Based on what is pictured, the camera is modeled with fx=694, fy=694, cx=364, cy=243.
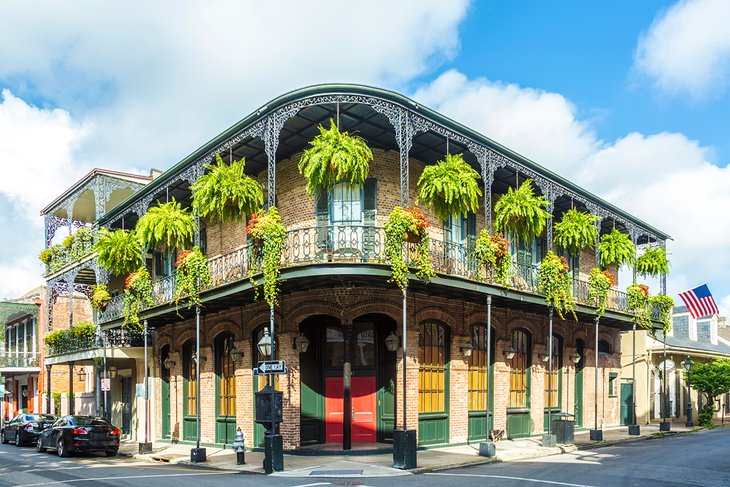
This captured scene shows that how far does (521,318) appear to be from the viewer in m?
22.2

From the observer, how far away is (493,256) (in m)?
18.8

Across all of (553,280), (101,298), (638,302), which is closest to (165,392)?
(101,298)

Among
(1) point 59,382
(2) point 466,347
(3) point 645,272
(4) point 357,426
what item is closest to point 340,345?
(4) point 357,426

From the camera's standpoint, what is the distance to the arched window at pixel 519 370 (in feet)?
71.6

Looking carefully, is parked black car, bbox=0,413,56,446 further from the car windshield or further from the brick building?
the brick building

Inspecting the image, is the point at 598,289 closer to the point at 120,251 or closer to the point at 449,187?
the point at 449,187

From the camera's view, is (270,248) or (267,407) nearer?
(267,407)

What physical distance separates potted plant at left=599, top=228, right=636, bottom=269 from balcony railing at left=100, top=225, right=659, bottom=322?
215 cm

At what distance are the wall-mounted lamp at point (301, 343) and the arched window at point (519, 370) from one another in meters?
7.15

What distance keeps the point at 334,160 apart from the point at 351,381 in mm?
6167

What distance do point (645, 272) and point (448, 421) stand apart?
42.2 ft

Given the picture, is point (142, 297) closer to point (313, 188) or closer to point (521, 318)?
point (313, 188)

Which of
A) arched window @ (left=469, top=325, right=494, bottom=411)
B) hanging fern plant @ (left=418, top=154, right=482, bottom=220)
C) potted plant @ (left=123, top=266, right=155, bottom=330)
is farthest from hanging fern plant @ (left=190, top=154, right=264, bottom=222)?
arched window @ (left=469, top=325, right=494, bottom=411)

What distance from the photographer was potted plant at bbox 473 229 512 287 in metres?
18.8
